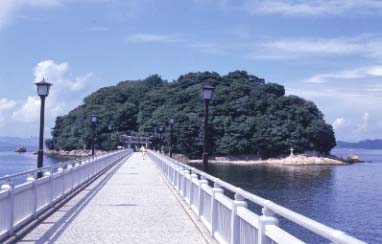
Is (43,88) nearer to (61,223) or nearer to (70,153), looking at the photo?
(61,223)

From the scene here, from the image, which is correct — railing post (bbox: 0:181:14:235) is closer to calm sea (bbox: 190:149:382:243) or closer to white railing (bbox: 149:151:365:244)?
white railing (bbox: 149:151:365:244)

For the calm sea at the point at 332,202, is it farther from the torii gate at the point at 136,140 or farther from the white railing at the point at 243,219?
the torii gate at the point at 136,140

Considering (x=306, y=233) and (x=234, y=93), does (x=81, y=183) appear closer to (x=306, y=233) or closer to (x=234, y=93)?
(x=306, y=233)

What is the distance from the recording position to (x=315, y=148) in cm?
13062


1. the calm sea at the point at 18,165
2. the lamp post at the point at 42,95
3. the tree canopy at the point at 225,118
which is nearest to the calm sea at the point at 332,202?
the lamp post at the point at 42,95

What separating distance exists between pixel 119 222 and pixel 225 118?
115255 millimetres

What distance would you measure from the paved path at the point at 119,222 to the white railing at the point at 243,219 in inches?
18.2

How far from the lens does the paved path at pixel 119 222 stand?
10.5m

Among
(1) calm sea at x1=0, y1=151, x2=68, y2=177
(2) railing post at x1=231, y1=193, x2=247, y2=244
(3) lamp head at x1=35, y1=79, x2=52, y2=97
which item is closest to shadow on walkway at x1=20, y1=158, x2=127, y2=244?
(2) railing post at x1=231, y1=193, x2=247, y2=244

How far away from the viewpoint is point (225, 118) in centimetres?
12756

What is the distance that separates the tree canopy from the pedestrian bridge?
4170 inches

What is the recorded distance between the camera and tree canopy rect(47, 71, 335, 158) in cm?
12419

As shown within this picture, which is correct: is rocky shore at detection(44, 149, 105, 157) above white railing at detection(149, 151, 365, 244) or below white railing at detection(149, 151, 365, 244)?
below

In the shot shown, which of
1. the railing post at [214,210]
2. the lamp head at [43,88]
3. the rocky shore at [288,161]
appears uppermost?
the lamp head at [43,88]
